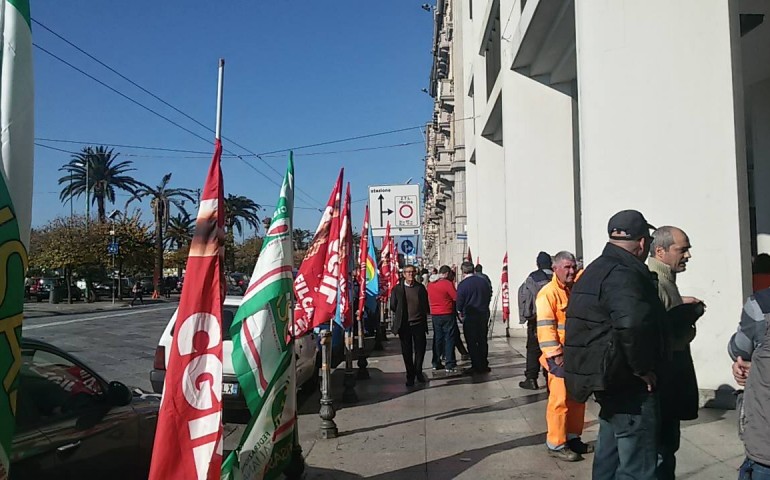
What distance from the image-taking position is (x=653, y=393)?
13.2ft

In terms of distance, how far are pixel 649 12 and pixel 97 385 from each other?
7745 millimetres

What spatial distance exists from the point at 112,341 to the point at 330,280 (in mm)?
12503

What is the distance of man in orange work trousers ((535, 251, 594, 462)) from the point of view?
6133 millimetres

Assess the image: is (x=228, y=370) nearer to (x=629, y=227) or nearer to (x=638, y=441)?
(x=638, y=441)

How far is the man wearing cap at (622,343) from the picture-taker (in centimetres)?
385

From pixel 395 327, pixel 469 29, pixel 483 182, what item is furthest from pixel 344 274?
pixel 469 29

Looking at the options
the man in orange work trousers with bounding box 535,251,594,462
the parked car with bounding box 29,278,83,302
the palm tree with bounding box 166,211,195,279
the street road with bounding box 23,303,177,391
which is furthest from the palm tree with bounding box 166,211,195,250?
the man in orange work trousers with bounding box 535,251,594,462

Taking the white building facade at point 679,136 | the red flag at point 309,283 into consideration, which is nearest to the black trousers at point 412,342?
the white building facade at point 679,136

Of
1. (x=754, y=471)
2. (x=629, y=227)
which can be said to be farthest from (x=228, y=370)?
(x=754, y=471)

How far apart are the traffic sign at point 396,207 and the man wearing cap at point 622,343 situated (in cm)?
1655

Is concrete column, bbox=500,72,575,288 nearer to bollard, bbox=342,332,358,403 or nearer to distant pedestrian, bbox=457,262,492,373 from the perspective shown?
distant pedestrian, bbox=457,262,492,373

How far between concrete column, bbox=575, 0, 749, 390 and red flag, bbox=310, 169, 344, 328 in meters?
3.62

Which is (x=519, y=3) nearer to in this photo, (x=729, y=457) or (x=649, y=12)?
(x=649, y=12)

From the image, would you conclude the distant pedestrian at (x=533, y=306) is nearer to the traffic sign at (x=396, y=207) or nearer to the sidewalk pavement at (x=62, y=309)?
the traffic sign at (x=396, y=207)
